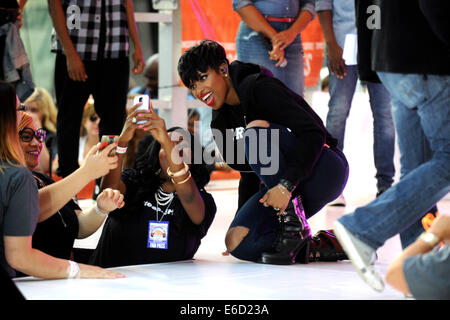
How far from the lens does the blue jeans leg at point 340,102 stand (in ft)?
13.7

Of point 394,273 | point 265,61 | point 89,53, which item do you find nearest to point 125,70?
point 89,53

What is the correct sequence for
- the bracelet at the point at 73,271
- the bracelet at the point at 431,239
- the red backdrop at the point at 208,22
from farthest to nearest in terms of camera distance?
the red backdrop at the point at 208,22
the bracelet at the point at 73,271
the bracelet at the point at 431,239

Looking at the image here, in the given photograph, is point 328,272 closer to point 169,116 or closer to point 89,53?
point 89,53

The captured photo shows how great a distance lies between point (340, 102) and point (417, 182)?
2.23 metres

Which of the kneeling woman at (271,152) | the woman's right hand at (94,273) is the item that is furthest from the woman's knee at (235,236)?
the woman's right hand at (94,273)

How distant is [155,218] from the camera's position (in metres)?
2.79

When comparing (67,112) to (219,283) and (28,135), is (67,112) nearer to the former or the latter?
(28,135)

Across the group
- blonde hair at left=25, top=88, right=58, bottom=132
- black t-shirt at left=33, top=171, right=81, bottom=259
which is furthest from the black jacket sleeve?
blonde hair at left=25, top=88, right=58, bottom=132

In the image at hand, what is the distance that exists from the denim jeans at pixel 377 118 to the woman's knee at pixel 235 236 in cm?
154

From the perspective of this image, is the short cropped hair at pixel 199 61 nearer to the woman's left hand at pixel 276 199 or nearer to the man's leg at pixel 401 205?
the woman's left hand at pixel 276 199

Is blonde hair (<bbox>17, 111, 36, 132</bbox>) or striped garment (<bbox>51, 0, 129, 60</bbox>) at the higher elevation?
striped garment (<bbox>51, 0, 129, 60</bbox>)

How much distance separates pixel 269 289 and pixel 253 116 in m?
0.81

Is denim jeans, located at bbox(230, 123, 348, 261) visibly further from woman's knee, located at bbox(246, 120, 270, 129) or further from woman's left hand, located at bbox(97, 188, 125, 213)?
woman's left hand, located at bbox(97, 188, 125, 213)

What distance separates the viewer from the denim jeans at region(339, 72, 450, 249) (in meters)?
2.00
